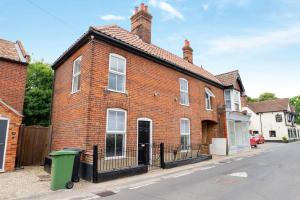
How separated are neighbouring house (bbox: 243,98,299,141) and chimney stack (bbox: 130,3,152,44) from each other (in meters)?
35.4

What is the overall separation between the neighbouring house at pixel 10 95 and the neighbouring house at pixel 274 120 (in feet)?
139

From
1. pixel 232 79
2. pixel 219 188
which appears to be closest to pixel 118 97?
pixel 219 188

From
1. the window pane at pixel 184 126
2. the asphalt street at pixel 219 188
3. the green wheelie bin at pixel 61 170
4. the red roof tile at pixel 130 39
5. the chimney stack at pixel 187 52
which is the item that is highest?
the chimney stack at pixel 187 52

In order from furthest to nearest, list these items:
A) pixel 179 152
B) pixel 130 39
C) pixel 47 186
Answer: pixel 179 152 < pixel 130 39 < pixel 47 186

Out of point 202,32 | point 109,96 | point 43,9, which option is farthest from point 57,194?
point 202,32

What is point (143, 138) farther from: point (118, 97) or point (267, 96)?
point (267, 96)

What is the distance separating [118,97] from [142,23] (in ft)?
25.3

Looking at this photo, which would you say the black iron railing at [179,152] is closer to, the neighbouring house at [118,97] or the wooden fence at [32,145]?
the neighbouring house at [118,97]

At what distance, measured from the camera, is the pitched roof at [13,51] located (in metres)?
11.9

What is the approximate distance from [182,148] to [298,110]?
60941mm

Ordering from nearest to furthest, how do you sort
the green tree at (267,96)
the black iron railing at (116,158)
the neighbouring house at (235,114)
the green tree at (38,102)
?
1. the black iron railing at (116,158)
2. the green tree at (38,102)
3. the neighbouring house at (235,114)
4. the green tree at (267,96)

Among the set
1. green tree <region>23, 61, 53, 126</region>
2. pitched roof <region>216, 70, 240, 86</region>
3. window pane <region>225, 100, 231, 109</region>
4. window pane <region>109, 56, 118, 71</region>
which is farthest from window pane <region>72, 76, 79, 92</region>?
window pane <region>225, 100, 231, 109</region>

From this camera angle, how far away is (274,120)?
44.7m

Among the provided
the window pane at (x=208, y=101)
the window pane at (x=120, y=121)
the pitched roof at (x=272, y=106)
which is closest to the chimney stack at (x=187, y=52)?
the window pane at (x=208, y=101)
